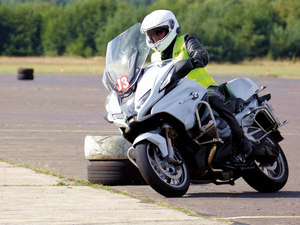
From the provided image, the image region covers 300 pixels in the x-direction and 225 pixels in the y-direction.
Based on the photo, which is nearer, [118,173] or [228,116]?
[228,116]

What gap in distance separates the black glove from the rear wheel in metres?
1.49

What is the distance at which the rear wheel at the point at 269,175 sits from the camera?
9.66 meters

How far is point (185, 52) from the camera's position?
9.34 meters

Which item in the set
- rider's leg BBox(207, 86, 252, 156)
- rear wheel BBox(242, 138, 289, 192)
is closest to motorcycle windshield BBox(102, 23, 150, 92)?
rider's leg BBox(207, 86, 252, 156)

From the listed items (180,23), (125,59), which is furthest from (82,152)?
(180,23)

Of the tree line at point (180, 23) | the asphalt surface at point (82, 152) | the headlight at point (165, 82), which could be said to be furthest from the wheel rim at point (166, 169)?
the tree line at point (180, 23)

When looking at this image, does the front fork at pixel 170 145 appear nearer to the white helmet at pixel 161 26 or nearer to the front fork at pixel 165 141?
the front fork at pixel 165 141

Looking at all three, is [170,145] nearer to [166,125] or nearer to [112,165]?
[166,125]

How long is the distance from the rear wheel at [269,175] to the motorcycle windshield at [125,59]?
69.8 inches

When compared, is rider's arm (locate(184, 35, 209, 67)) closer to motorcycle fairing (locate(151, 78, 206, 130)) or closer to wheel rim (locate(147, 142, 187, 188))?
motorcycle fairing (locate(151, 78, 206, 130))

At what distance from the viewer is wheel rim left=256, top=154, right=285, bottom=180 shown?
32.1ft

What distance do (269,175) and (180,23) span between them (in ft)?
315

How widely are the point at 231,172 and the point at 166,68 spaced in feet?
4.51

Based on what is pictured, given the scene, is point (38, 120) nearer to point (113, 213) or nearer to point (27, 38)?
point (113, 213)
